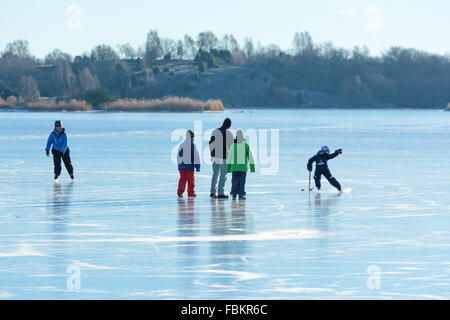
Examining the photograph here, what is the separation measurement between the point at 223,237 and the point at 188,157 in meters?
4.11

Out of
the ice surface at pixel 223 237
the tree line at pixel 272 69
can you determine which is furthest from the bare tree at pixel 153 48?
the ice surface at pixel 223 237

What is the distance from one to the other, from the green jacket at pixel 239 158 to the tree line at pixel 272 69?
5100 inches

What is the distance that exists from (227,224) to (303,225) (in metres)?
1.05

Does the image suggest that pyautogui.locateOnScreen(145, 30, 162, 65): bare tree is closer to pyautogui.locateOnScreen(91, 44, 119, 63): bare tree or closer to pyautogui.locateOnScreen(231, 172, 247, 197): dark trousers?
pyautogui.locateOnScreen(91, 44, 119, 63): bare tree

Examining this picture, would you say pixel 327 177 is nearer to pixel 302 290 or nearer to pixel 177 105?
pixel 302 290

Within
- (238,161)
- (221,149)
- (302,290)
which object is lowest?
(302,290)

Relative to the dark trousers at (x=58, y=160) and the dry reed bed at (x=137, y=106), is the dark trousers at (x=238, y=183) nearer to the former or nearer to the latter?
the dark trousers at (x=58, y=160)

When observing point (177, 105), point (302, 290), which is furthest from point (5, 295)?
point (177, 105)

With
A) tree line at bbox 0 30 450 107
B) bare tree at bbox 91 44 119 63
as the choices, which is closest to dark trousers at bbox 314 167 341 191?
tree line at bbox 0 30 450 107

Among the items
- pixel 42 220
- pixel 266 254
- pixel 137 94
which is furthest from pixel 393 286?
pixel 137 94

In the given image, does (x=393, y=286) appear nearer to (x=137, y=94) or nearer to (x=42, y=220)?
(x=42, y=220)

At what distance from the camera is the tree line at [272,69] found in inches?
6299

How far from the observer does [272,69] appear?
177 meters
